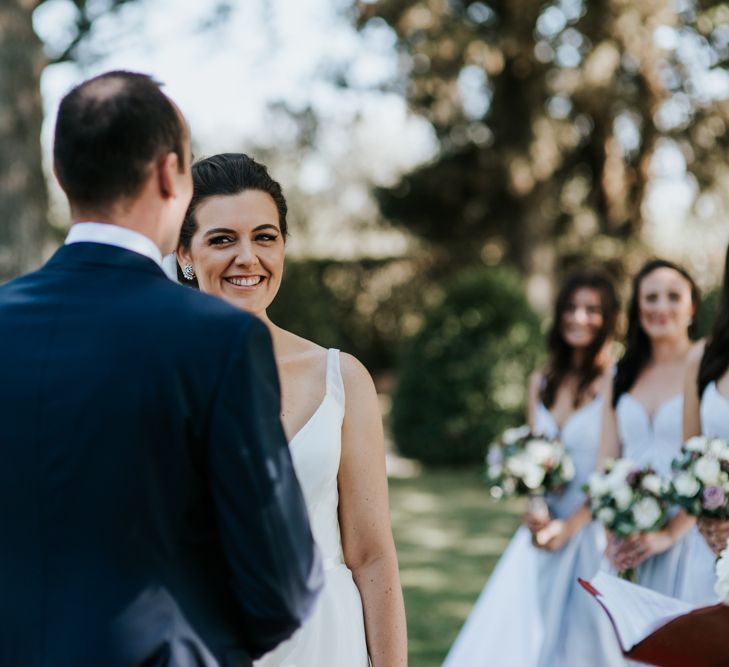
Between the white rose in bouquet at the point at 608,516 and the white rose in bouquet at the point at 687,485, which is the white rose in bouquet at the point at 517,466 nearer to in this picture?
the white rose in bouquet at the point at 608,516

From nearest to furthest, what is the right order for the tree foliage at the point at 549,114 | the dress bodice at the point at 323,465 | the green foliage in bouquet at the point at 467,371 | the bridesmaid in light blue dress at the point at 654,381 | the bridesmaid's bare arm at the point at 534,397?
the dress bodice at the point at 323,465 → the bridesmaid in light blue dress at the point at 654,381 → the bridesmaid's bare arm at the point at 534,397 → the green foliage in bouquet at the point at 467,371 → the tree foliage at the point at 549,114

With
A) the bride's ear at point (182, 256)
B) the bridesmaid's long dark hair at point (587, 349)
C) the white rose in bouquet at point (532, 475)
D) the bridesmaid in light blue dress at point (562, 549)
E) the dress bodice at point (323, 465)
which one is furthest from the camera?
the bridesmaid's long dark hair at point (587, 349)

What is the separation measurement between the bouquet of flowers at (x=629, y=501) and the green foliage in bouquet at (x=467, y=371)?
28.7ft

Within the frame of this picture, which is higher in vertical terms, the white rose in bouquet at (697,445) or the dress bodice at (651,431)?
the white rose in bouquet at (697,445)

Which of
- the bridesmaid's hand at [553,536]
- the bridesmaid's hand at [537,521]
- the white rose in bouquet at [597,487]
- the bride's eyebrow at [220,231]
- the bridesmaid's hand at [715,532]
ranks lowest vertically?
the bridesmaid's hand at [553,536]

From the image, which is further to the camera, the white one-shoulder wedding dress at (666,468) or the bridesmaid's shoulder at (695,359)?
the white one-shoulder wedding dress at (666,468)

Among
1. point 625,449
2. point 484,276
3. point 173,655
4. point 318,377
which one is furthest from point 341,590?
point 484,276

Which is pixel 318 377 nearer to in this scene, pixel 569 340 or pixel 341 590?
pixel 341 590

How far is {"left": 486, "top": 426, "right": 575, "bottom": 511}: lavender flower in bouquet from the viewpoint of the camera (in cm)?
557

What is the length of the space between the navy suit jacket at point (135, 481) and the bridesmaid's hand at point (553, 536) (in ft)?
13.7

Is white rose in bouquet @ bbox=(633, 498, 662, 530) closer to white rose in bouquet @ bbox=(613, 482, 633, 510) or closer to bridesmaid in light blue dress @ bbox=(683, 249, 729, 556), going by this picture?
white rose in bouquet @ bbox=(613, 482, 633, 510)

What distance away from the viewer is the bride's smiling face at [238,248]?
8.60ft

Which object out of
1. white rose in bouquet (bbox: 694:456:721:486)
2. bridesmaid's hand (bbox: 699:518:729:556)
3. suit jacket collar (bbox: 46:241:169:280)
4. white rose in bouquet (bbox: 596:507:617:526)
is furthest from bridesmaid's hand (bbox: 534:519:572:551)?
suit jacket collar (bbox: 46:241:169:280)

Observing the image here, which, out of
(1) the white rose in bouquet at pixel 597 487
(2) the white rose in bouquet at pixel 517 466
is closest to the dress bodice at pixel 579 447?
(2) the white rose in bouquet at pixel 517 466
